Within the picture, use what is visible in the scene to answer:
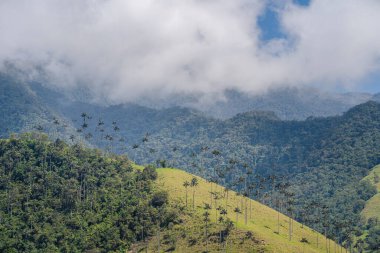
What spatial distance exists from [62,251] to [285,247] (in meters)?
90.8

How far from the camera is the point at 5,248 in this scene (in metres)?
188

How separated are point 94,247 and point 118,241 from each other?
32.7 ft

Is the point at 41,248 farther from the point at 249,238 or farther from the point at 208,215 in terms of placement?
the point at 249,238

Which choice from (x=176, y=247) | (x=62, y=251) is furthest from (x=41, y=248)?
(x=176, y=247)

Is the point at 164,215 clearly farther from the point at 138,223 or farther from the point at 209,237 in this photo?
the point at 209,237

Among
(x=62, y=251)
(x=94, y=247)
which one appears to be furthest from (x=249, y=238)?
(x=62, y=251)

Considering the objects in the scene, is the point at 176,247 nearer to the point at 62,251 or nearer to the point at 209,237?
the point at 209,237

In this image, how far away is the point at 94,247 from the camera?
188750 millimetres

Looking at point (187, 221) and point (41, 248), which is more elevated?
point (187, 221)

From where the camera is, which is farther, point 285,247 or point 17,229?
point 17,229

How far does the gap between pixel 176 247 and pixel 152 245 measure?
12.5 meters

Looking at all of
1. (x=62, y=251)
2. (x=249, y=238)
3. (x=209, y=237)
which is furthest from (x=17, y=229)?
(x=249, y=238)

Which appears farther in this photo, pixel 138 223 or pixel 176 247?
pixel 138 223

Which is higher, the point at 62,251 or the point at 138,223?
the point at 138,223
